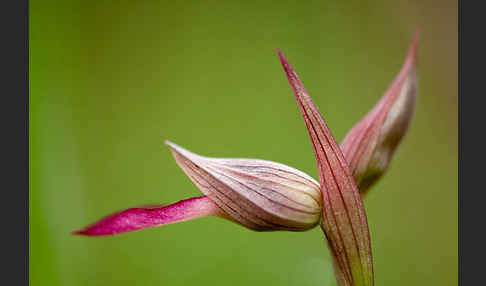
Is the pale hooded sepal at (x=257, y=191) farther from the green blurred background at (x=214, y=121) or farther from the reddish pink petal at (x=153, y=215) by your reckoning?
the green blurred background at (x=214, y=121)

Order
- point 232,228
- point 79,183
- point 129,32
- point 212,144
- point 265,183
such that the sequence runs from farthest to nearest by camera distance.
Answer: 1. point 129,32
2. point 212,144
3. point 79,183
4. point 232,228
5. point 265,183

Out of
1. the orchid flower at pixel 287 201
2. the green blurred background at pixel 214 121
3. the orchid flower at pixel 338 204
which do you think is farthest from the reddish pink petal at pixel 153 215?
the green blurred background at pixel 214 121

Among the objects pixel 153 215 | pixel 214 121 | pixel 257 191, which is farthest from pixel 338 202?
pixel 214 121

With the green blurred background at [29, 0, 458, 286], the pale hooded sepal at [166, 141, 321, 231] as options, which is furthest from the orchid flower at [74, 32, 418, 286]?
the green blurred background at [29, 0, 458, 286]

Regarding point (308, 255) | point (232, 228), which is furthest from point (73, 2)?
point (308, 255)

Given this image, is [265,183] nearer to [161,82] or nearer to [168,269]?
[168,269]

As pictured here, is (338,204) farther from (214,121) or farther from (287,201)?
(214,121)

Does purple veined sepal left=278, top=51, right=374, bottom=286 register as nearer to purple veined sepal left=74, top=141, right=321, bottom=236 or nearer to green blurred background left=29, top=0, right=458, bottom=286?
purple veined sepal left=74, top=141, right=321, bottom=236
